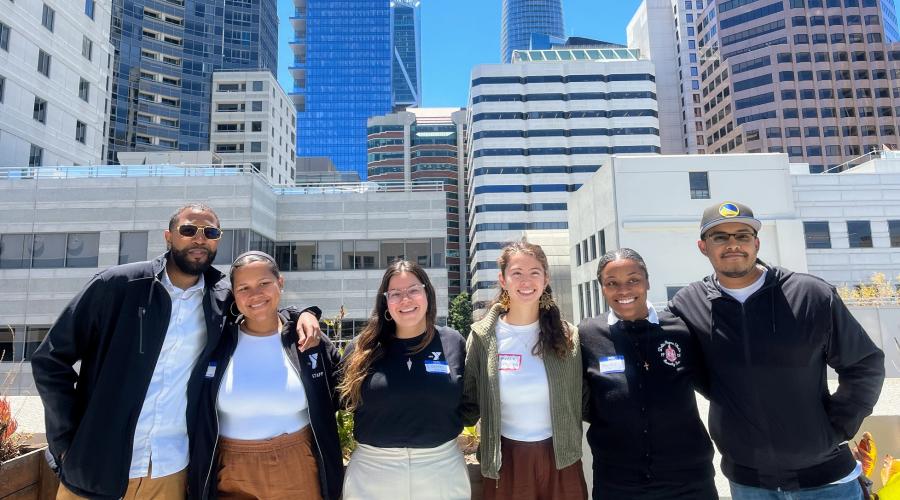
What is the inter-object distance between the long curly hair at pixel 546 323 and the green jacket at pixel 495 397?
0.05 meters

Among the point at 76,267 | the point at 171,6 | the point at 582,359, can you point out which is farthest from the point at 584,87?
the point at 582,359

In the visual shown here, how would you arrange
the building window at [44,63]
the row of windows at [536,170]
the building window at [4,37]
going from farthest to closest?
the row of windows at [536,170], the building window at [44,63], the building window at [4,37]

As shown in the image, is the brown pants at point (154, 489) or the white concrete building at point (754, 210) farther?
the white concrete building at point (754, 210)

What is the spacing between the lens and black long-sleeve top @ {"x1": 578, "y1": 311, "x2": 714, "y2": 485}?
2750mm

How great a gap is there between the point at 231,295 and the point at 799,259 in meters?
35.0

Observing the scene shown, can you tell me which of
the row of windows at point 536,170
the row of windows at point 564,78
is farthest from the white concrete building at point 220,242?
the row of windows at point 564,78

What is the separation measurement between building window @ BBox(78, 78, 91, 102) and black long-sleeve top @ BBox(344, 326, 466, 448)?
39.8 meters

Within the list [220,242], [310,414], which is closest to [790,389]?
[310,414]

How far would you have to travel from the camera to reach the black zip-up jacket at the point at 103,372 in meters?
2.73

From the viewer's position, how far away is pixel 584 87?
73375 mm

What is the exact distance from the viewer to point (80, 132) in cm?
3338

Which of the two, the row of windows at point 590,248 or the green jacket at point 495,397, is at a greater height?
the row of windows at point 590,248

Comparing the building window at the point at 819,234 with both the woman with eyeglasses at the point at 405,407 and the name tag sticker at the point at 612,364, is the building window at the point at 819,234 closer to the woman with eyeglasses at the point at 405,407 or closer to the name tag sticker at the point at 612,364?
the name tag sticker at the point at 612,364

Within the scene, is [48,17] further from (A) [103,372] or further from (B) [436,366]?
(B) [436,366]
